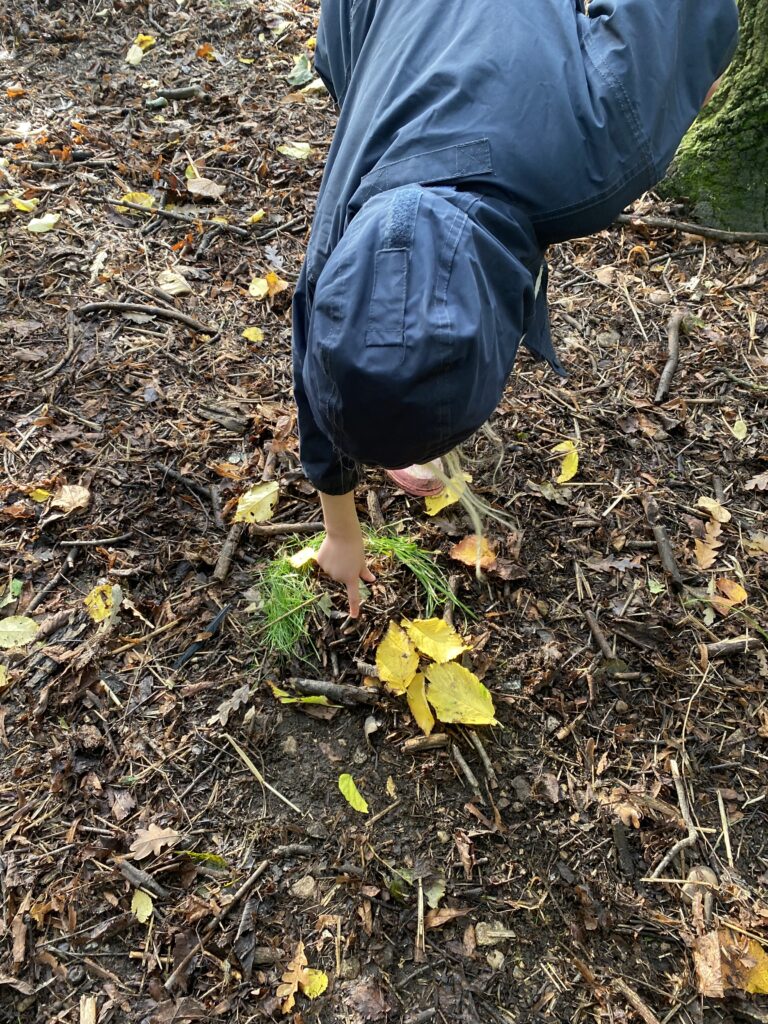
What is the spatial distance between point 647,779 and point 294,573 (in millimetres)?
1012

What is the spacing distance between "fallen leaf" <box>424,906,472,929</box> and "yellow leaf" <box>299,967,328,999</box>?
23 centimetres

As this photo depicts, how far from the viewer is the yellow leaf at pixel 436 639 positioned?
180 cm

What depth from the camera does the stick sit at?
94.3 inches

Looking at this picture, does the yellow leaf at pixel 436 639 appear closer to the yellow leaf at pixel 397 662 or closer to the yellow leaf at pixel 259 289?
the yellow leaf at pixel 397 662

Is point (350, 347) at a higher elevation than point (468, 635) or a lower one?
higher

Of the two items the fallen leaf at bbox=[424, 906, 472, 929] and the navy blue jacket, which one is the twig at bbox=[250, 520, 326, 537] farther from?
the fallen leaf at bbox=[424, 906, 472, 929]

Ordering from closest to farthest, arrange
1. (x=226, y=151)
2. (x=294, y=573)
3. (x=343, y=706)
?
(x=343, y=706)
(x=294, y=573)
(x=226, y=151)

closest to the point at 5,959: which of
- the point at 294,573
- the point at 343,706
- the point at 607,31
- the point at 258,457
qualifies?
the point at 343,706

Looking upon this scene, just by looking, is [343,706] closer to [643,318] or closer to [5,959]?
[5,959]

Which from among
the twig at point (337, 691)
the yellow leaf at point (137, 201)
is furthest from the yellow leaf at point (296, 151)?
the twig at point (337, 691)

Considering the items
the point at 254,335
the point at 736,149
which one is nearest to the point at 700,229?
the point at 736,149

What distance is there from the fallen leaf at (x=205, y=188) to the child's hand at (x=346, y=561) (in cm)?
183

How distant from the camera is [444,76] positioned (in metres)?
1.15

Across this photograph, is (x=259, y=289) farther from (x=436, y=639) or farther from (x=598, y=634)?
(x=598, y=634)
